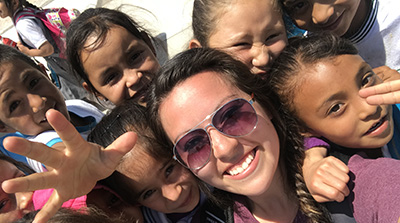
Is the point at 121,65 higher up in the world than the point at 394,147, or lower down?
higher up

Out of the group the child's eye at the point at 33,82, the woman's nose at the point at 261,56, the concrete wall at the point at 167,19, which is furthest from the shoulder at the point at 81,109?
the concrete wall at the point at 167,19

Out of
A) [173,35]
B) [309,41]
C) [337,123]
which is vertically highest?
[309,41]

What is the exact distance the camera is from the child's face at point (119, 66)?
2.05m

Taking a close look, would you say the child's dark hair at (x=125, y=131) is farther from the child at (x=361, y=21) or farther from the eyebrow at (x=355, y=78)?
the child at (x=361, y=21)

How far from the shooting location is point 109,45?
6.74ft

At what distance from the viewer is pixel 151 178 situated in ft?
5.25

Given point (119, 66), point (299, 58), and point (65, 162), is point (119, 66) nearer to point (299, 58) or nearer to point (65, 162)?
point (65, 162)

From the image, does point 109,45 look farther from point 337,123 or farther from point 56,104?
point 337,123

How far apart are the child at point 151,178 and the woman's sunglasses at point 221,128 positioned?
0.93 feet

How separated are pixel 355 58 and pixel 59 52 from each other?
2.97 metres

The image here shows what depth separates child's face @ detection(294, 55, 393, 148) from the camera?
140cm

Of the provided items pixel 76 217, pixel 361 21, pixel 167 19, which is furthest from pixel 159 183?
pixel 167 19

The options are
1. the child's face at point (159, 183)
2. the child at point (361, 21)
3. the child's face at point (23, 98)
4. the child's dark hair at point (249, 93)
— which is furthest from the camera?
the child's face at point (23, 98)

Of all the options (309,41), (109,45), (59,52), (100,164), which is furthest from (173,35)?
(100,164)
